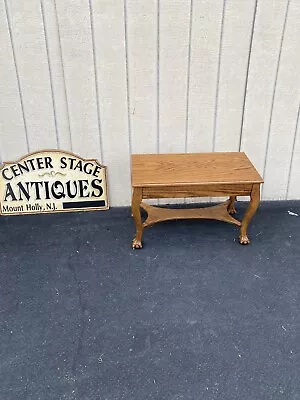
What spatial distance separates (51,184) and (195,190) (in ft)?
2.78

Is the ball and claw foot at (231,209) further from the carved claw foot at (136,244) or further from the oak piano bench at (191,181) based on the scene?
the carved claw foot at (136,244)

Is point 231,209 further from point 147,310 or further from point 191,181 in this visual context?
point 147,310

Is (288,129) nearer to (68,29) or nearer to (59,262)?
(68,29)

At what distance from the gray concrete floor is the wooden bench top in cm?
37

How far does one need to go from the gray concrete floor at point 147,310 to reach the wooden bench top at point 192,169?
374mm

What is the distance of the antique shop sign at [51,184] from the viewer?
82.6 inches

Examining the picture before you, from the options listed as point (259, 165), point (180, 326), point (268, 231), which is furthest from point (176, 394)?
point (259, 165)

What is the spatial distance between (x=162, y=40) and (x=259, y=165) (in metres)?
0.88

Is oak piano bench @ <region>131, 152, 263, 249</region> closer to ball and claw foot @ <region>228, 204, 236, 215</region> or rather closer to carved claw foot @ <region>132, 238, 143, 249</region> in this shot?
carved claw foot @ <region>132, 238, 143, 249</region>

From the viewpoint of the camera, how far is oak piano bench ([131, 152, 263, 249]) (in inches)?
68.6

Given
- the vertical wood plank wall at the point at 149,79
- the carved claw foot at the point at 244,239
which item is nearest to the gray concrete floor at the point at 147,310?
the carved claw foot at the point at 244,239

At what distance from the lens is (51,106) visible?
6.50ft

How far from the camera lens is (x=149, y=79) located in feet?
6.35

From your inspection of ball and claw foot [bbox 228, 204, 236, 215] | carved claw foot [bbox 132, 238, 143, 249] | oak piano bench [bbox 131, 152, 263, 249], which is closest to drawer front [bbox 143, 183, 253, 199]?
oak piano bench [bbox 131, 152, 263, 249]
